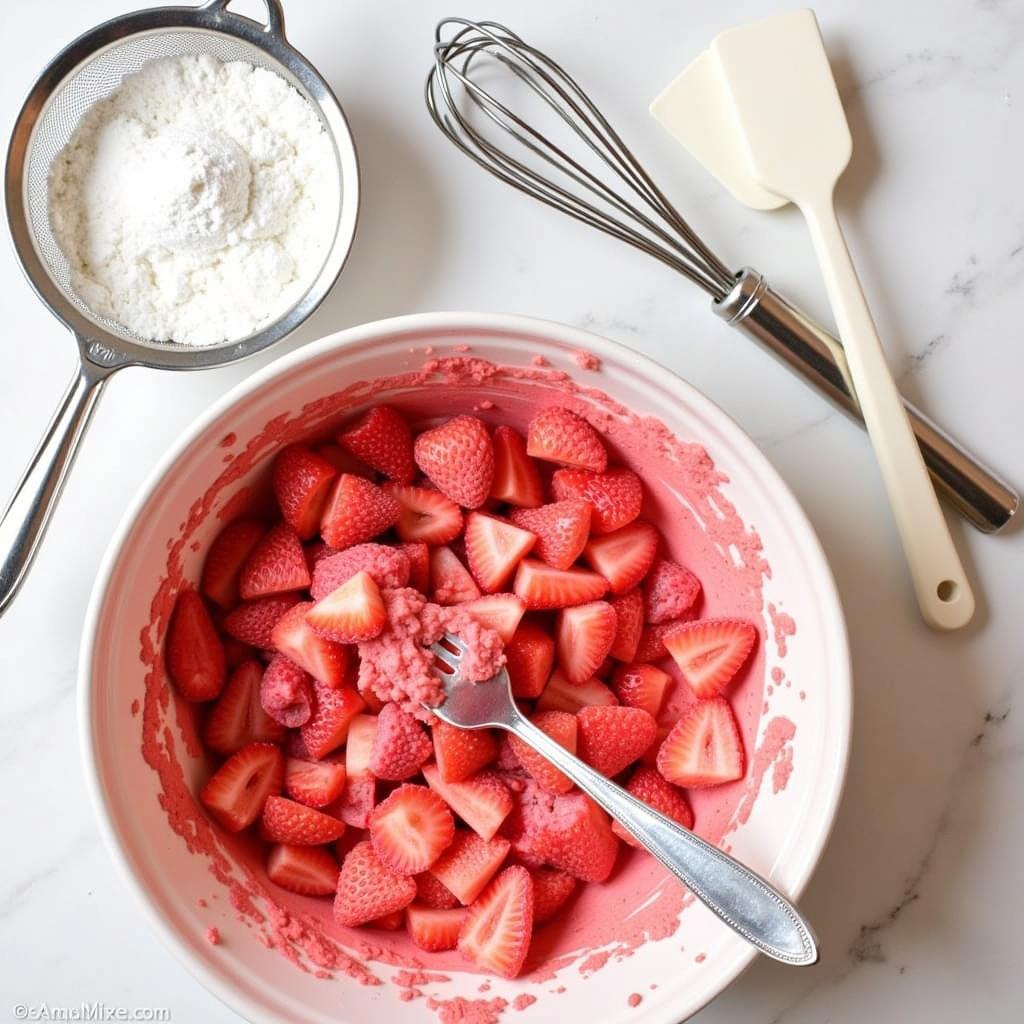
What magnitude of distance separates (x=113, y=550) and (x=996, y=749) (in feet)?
3.10

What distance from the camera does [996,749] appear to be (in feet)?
3.56

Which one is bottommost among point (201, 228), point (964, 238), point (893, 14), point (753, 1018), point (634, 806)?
point (753, 1018)

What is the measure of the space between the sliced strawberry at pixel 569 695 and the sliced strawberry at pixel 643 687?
0.03m

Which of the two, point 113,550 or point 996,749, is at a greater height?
point 996,749

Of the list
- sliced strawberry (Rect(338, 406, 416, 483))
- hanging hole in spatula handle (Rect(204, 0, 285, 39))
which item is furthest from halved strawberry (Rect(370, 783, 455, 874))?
hanging hole in spatula handle (Rect(204, 0, 285, 39))

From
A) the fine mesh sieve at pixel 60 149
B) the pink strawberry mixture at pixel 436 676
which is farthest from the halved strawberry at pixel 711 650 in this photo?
the fine mesh sieve at pixel 60 149

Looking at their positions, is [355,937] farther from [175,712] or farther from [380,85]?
[380,85]

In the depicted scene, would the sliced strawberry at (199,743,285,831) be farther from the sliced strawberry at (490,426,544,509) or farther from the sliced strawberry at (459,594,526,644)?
the sliced strawberry at (490,426,544,509)

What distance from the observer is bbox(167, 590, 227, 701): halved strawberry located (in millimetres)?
972

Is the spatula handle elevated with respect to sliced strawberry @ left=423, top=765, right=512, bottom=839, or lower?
elevated

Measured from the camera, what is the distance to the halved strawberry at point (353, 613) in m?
0.92

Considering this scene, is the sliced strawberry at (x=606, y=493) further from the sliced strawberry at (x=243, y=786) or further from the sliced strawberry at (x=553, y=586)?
the sliced strawberry at (x=243, y=786)

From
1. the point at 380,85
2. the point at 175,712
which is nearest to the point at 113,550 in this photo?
the point at 175,712

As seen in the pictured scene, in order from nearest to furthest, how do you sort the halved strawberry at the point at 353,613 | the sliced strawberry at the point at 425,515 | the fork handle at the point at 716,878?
1. the fork handle at the point at 716,878
2. the halved strawberry at the point at 353,613
3. the sliced strawberry at the point at 425,515
